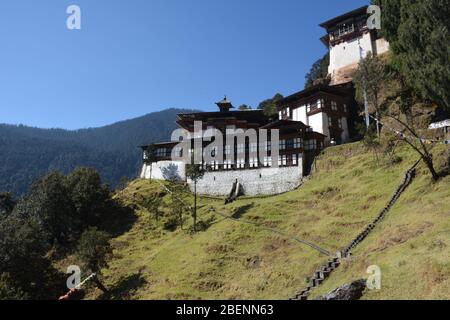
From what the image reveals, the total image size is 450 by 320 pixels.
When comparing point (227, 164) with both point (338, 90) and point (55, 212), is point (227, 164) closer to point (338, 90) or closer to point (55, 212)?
point (338, 90)

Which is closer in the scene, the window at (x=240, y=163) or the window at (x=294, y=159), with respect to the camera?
the window at (x=294, y=159)

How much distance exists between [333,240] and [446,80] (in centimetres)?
1876

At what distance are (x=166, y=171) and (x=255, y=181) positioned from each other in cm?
1972

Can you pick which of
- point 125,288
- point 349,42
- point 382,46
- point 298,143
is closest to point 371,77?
point 298,143

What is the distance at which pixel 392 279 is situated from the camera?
27.3 metres

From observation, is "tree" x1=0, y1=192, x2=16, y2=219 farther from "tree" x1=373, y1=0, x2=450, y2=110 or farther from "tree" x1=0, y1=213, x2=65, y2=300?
"tree" x1=373, y1=0, x2=450, y2=110

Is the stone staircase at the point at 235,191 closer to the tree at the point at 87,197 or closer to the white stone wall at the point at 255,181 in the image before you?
the white stone wall at the point at 255,181

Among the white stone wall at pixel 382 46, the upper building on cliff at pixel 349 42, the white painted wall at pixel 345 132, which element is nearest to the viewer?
the white painted wall at pixel 345 132

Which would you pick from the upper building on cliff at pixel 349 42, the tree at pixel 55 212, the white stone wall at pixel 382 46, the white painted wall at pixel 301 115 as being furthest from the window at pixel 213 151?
the white stone wall at pixel 382 46

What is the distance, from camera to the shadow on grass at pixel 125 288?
154 ft

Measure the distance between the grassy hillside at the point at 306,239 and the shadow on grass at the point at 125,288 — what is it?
0.16 m

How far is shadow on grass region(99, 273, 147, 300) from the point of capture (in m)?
46.9

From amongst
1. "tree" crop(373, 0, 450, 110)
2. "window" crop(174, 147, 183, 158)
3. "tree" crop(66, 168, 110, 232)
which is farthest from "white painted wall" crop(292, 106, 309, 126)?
"tree" crop(66, 168, 110, 232)
